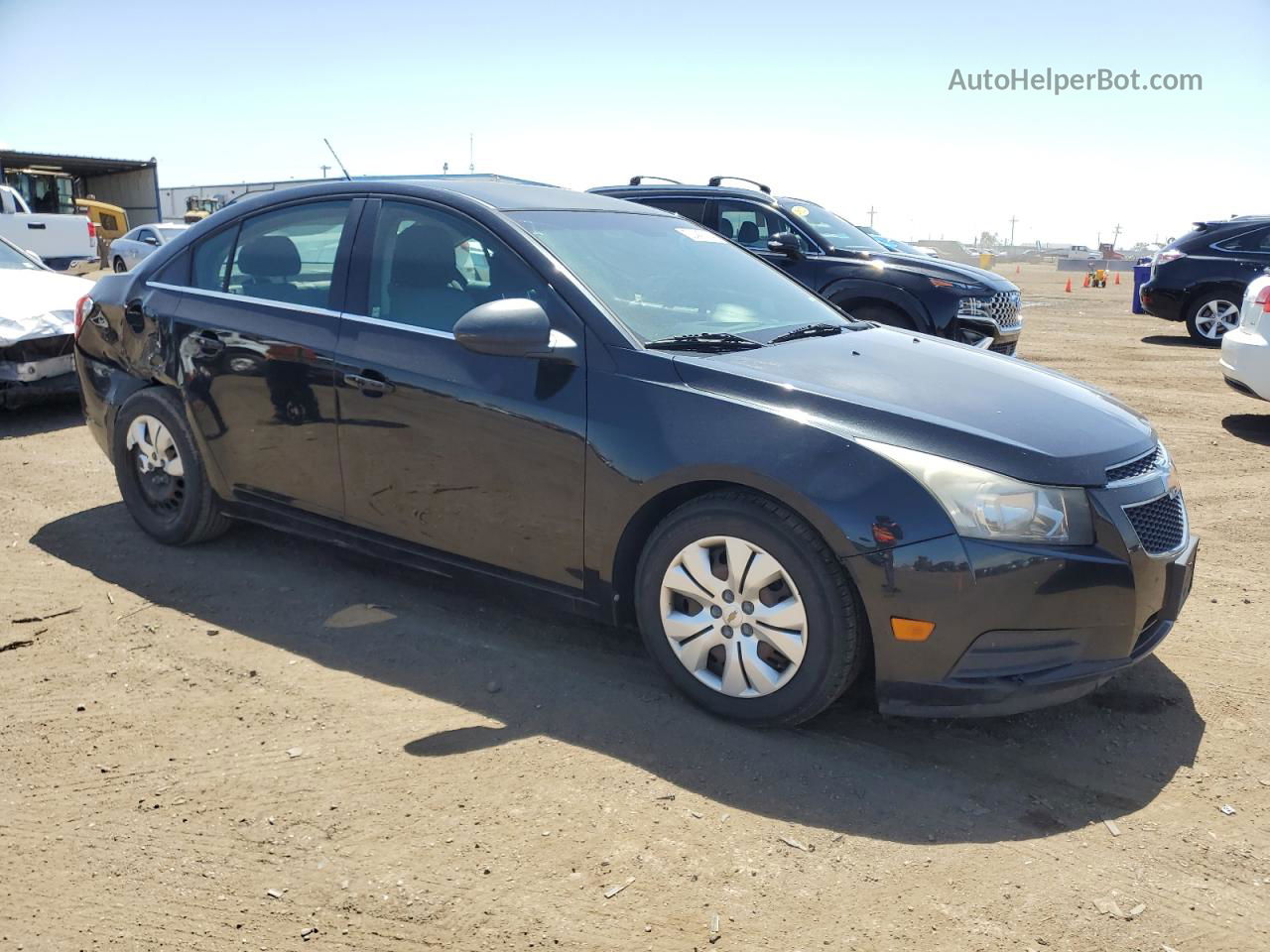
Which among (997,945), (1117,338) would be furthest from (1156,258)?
(997,945)

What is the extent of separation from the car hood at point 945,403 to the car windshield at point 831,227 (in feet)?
20.2

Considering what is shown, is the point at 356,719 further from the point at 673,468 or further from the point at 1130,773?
the point at 1130,773

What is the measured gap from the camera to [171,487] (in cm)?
487

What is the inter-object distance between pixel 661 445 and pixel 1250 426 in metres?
7.12

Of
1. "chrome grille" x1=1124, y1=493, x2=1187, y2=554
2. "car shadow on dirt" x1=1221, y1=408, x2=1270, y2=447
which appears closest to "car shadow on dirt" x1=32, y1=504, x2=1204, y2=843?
"chrome grille" x1=1124, y1=493, x2=1187, y2=554

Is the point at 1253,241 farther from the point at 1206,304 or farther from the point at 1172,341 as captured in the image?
the point at 1172,341

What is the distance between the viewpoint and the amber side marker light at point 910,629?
2.98 meters

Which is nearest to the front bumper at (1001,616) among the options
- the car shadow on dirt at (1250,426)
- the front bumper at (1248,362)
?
the front bumper at (1248,362)

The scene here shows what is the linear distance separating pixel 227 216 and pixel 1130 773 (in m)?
4.33

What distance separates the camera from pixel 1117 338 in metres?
15.4

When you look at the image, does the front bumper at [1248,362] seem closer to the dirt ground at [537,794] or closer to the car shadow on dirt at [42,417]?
the dirt ground at [537,794]

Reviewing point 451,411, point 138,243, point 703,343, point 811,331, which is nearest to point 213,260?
point 451,411

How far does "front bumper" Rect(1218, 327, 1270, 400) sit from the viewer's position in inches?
300

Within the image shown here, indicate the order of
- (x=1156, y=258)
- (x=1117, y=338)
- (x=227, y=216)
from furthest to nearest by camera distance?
1. (x=1117, y=338)
2. (x=1156, y=258)
3. (x=227, y=216)
